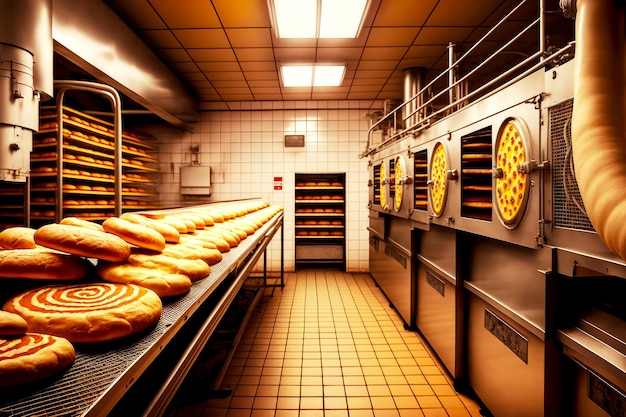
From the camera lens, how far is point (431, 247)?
119 inches

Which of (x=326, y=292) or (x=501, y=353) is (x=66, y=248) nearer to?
(x=501, y=353)

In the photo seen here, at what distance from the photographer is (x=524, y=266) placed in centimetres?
168

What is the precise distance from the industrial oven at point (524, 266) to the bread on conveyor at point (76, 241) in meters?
1.51

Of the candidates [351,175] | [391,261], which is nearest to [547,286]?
[391,261]

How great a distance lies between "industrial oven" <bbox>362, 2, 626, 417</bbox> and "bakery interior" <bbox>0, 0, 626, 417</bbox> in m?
0.01

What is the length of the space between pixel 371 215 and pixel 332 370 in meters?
2.98

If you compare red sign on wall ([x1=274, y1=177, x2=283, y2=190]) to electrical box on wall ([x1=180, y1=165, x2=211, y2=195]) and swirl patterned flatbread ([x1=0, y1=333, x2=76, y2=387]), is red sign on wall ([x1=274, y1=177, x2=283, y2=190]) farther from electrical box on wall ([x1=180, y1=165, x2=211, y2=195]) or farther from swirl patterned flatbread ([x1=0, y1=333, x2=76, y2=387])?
swirl patterned flatbread ([x1=0, y1=333, x2=76, y2=387])

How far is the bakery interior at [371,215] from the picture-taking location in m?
0.96

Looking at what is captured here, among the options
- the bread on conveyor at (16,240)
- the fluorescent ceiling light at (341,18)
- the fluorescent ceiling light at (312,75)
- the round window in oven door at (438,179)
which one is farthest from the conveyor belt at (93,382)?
the fluorescent ceiling light at (312,75)

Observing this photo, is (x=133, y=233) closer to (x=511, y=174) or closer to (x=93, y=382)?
(x=93, y=382)

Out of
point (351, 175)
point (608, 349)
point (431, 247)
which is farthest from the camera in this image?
point (351, 175)

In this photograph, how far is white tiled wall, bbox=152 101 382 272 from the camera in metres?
6.36

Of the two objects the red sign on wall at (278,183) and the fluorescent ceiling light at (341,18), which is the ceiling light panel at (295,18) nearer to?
the fluorescent ceiling light at (341,18)

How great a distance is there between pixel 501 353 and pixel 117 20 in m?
3.98
